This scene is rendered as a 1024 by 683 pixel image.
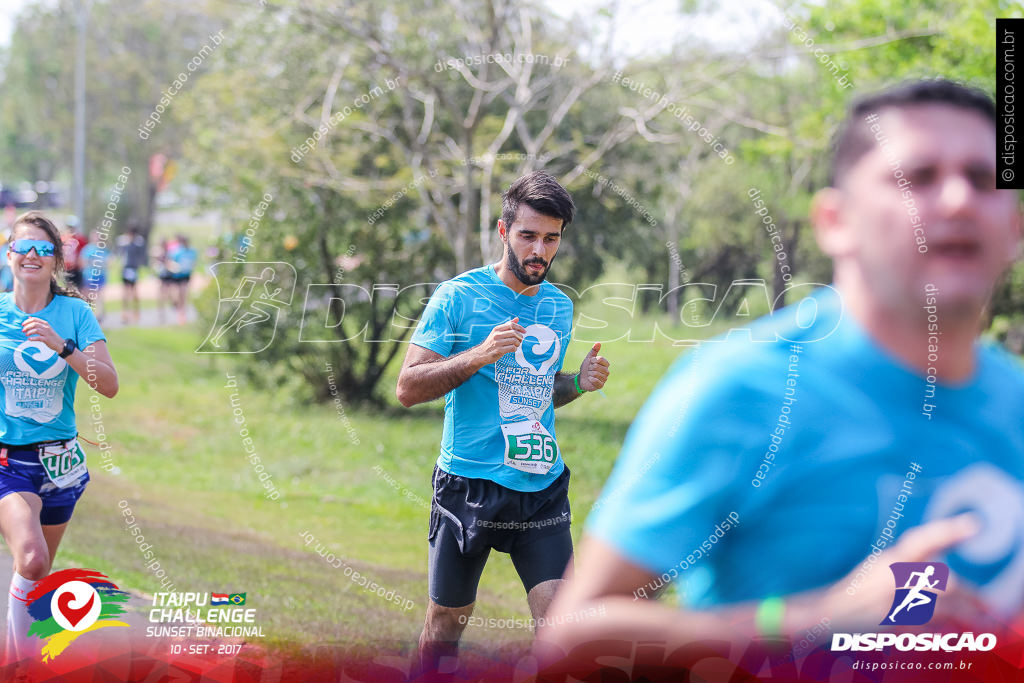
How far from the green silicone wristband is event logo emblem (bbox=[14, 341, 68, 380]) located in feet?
10.8

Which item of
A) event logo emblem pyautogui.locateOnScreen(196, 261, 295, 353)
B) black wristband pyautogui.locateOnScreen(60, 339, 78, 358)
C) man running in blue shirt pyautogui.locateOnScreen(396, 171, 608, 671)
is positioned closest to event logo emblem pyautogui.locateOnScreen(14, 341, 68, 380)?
black wristband pyautogui.locateOnScreen(60, 339, 78, 358)

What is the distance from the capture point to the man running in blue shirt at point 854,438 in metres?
1.58

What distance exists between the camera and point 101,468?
32.9 feet

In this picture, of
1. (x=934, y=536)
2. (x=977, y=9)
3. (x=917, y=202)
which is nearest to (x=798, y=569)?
(x=934, y=536)

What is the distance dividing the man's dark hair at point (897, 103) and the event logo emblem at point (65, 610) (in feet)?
11.3

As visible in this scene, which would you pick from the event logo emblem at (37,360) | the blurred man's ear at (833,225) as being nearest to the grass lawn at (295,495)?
the event logo emblem at (37,360)

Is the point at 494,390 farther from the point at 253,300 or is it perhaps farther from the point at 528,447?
the point at 253,300

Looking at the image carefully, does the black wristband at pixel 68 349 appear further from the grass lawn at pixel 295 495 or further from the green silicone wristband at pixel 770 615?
the green silicone wristband at pixel 770 615

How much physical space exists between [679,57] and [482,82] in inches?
95.0

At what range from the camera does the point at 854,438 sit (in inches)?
64.2

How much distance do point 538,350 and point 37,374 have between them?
6.79 feet

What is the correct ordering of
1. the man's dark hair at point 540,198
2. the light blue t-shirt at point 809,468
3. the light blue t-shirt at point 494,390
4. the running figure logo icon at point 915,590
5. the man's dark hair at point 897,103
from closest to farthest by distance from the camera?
the light blue t-shirt at point 809,468
the man's dark hair at point 897,103
the running figure logo icon at point 915,590
the man's dark hair at point 540,198
the light blue t-shirt at point 494,390

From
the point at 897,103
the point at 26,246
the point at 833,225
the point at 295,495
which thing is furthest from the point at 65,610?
the point at 295,495

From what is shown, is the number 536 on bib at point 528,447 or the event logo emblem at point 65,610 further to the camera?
the event logo emblem at point 65,610
